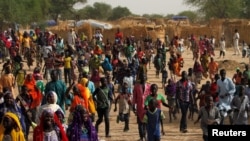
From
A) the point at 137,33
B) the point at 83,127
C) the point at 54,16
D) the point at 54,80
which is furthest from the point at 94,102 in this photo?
the point at 54,16

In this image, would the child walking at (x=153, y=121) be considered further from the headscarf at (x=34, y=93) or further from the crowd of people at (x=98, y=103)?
the headscarf at (x=34, y=93)

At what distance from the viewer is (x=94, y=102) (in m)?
11.8

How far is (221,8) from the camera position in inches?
2314

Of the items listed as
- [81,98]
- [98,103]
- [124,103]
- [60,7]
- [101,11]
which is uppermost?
[60,7]

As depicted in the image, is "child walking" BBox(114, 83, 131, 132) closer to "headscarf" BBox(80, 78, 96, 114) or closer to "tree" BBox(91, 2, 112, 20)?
"headscarf" BBox(80, 78, 96, 114)

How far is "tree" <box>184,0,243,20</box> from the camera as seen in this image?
5838 centimetres

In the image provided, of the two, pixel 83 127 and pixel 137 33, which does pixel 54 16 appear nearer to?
pixel 137 33

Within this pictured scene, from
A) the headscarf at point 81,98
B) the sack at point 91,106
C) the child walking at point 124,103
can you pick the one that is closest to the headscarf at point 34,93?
the headscarf at point 81,98

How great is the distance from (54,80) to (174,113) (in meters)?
4.30

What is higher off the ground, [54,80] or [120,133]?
[54,80]

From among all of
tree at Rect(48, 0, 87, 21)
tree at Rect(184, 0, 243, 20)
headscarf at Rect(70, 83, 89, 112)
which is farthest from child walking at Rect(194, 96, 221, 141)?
tree at Rect(48, 0, 87, 21)

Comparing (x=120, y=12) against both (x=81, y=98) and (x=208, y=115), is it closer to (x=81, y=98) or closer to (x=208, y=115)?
(x=81, y=98)

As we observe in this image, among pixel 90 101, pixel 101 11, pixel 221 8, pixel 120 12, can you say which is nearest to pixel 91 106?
pixel 90 101

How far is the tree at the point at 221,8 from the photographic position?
58.4m
